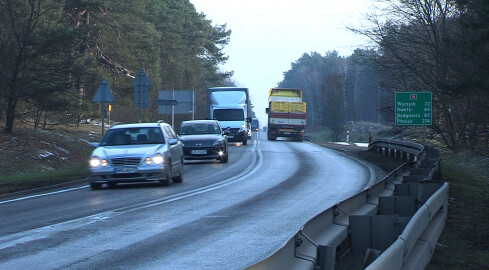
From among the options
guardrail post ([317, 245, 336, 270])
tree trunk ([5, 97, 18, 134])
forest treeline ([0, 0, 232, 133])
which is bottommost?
guardrail post ([317, 245, 336, 270])

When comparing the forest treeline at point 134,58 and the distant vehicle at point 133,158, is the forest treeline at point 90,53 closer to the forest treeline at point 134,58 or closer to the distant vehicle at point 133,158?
the forest treeline at point 134,58

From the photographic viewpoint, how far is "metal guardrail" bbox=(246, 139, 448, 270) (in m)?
5.98

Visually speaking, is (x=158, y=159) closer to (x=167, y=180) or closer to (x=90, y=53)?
(x=167, y=180)

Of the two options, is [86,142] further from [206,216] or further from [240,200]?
[206,216]

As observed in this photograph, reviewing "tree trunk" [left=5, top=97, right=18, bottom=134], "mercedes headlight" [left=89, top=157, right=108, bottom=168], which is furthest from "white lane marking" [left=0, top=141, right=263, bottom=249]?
"tree trunk" [left=5, top=97, right=18, bottom=134]

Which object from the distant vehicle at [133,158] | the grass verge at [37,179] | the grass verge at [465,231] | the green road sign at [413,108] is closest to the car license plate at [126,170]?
the distant vehicle at [133,158]

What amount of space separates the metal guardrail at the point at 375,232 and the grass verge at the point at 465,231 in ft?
0.89

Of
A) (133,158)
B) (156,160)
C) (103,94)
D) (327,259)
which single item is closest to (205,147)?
(103,94)

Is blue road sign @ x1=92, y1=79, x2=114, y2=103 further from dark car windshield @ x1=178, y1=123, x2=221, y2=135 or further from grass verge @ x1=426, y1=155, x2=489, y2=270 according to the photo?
grass verge @ x1=426, y1=155, x2=489, y2=270

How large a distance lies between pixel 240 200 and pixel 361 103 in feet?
500

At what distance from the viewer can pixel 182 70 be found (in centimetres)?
8675

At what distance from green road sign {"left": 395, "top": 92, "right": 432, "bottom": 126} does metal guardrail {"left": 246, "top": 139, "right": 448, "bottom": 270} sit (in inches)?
832

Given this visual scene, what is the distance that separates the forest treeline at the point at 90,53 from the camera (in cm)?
3303

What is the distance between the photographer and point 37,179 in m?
24.0
